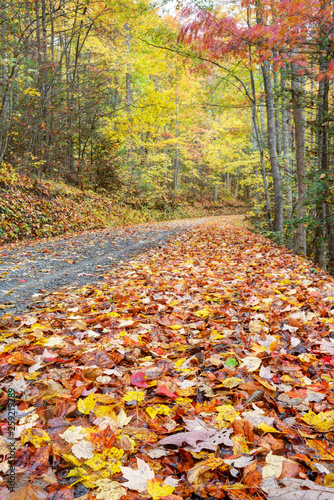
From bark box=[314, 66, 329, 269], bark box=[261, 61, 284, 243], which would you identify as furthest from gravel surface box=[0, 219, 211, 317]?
bark box=[314, 66, 329, 269]

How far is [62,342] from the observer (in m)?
2.42

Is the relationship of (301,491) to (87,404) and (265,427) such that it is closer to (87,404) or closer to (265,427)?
(265,427)

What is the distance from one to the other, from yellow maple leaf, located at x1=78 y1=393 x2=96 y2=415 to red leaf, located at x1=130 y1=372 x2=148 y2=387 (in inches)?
10.8

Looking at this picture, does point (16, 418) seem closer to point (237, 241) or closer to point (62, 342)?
point (62, 342)

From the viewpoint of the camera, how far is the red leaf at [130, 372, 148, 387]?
1795 mm

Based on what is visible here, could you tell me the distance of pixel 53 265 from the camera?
17.6ft

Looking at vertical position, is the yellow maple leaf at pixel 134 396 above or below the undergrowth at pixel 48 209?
below

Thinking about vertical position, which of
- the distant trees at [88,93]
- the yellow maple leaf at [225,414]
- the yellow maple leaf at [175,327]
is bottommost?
the yellow maple leaf at [175,327]

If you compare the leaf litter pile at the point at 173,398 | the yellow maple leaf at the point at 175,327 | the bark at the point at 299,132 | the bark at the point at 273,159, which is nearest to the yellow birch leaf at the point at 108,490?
the leaf litter pile at the point at 173,398

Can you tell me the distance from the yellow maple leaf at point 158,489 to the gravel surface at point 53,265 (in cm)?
264

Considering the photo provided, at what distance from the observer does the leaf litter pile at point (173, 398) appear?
1171mm

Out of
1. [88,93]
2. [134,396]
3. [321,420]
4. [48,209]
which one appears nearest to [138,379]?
[134,396]

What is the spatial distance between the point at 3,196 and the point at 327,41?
27.1 ft

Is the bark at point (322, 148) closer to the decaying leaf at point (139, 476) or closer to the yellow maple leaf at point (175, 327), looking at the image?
the yellow maple leaf at point (175, 327)
